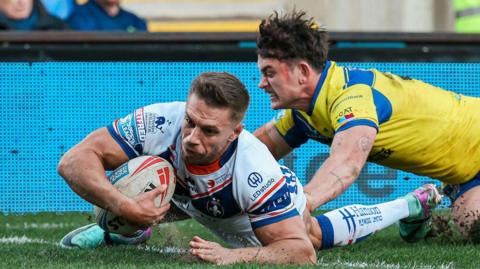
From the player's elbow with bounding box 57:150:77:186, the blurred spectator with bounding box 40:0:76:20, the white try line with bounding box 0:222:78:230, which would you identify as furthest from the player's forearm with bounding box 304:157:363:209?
the blurred spectator with bounding box 40:0:76:20

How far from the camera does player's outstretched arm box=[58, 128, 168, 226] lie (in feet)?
18.4

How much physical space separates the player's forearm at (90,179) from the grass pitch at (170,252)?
0.32 metres

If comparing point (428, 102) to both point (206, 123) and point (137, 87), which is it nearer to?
point (206, 123)

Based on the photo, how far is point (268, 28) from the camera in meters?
6.81

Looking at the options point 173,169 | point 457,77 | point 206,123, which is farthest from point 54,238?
point 457,77

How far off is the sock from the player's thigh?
18.5 inches

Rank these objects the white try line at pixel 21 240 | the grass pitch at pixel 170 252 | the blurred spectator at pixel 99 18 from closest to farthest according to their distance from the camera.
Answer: the grass pitch at pixel 170 252 < the white try line at pixel 21 240 < the blurred spectator at pixel 99 18

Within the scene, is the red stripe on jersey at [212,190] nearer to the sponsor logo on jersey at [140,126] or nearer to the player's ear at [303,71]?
the sponsor logo on jersey at [140,126]

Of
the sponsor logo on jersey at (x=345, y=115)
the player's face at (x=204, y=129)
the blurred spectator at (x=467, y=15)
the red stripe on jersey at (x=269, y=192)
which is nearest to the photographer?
the player's face at (x=204, y=129)

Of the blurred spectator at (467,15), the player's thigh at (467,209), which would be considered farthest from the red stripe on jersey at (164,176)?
the blurred spectator at (467,15)

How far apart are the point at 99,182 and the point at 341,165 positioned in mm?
1490

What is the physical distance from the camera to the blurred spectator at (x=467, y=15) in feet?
41.0

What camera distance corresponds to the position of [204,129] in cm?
557

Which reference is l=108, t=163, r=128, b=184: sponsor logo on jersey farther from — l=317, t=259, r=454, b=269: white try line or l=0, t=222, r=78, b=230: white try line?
l=0, t=222, r=78, b=230: white try line
